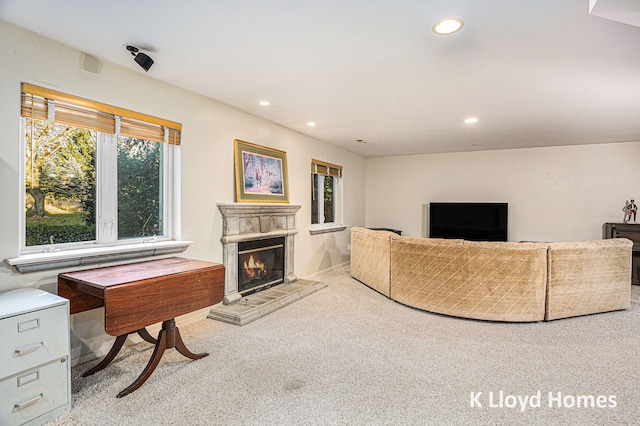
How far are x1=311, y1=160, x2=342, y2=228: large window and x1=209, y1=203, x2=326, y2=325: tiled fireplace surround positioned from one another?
1.01 metres

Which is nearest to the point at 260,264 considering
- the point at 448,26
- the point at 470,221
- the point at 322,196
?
the point at 322,196

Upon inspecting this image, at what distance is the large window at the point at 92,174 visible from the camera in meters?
2.30

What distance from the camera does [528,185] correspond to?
5875 millimetres

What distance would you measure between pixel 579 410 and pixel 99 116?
3.72 meters

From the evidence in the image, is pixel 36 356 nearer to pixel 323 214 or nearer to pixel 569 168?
pixel 323 214

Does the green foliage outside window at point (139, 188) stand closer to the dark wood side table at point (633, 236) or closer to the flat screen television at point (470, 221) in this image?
the flat screen television at point (470, 221)

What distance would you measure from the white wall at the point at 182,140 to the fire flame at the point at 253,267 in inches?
17.9

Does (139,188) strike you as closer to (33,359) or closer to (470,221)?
(33,359)

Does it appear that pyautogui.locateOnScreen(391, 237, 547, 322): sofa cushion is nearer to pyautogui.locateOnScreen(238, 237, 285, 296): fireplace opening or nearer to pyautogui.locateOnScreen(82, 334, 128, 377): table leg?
pyautogui.locateOnScreen(238, 237, 285, 296): fireplace opening

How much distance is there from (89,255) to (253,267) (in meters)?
1.88

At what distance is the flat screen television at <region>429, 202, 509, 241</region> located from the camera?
593cm

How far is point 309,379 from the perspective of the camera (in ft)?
7.29

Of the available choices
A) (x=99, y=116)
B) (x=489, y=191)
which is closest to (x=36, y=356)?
(x=99, y=116)

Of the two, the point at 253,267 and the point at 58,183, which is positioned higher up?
the point at 58,183
